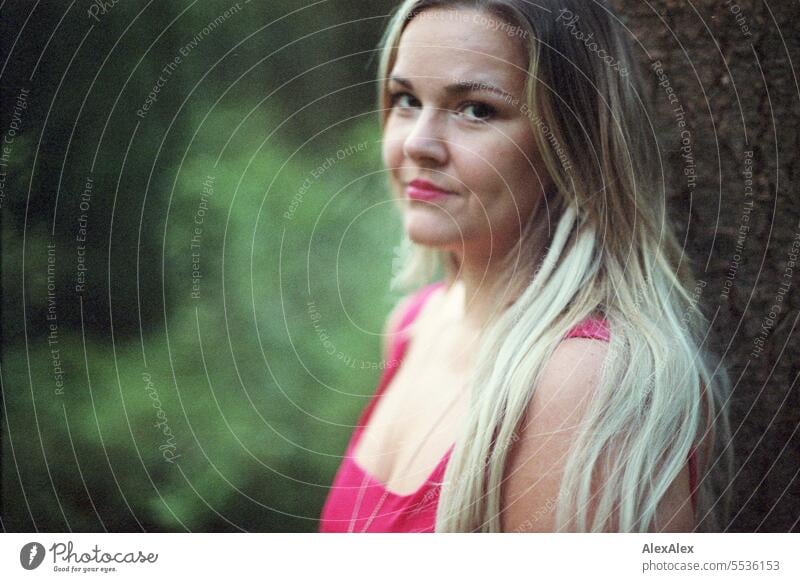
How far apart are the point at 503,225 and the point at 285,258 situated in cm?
24

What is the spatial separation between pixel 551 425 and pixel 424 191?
27 centimetres

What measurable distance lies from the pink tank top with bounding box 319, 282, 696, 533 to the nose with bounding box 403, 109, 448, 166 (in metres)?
0.14

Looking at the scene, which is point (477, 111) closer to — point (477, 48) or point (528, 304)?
point (477, 48)

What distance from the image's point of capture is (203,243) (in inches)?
39.1

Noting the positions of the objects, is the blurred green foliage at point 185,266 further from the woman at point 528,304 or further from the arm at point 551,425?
the arm at point 551,425

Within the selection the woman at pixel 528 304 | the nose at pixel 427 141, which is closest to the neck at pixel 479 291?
the woman at pixel 528 304

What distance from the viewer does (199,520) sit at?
3.31 feet

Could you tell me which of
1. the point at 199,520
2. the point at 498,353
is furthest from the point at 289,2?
the point at 199,520

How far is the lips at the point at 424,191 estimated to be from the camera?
3.06 ft

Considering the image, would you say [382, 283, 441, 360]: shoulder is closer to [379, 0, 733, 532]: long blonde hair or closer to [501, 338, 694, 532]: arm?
[379, 0, 733, 532]: long blonde hair

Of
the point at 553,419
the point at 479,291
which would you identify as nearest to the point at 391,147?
the point at 479,291

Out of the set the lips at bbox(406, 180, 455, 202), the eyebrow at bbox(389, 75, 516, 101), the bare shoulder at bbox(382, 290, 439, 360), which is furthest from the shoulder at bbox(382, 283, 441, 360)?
the eyebrow at bbox(389, 75, 516, 101)

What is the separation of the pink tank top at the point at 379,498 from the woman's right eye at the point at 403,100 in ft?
0.63

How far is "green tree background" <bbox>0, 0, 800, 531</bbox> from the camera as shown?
985 millimetres
